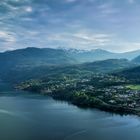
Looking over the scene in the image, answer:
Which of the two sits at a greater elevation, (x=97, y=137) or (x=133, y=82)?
(x=133, y=82)

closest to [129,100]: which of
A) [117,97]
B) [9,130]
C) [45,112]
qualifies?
[117,97]

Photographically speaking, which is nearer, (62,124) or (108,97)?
(62,124)

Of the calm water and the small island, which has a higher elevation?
the small island

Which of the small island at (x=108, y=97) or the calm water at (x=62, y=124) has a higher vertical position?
the small island at (x=108, y=97)

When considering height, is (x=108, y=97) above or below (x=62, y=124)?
above

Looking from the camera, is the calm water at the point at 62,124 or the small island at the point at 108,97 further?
the small island at the point at 108,97

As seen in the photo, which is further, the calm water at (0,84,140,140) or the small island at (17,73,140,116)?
the small island at (17,73,140,116)

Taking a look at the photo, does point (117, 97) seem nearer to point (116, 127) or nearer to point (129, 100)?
point (129, 100)

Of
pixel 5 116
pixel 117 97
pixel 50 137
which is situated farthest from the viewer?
pixel 117 97
